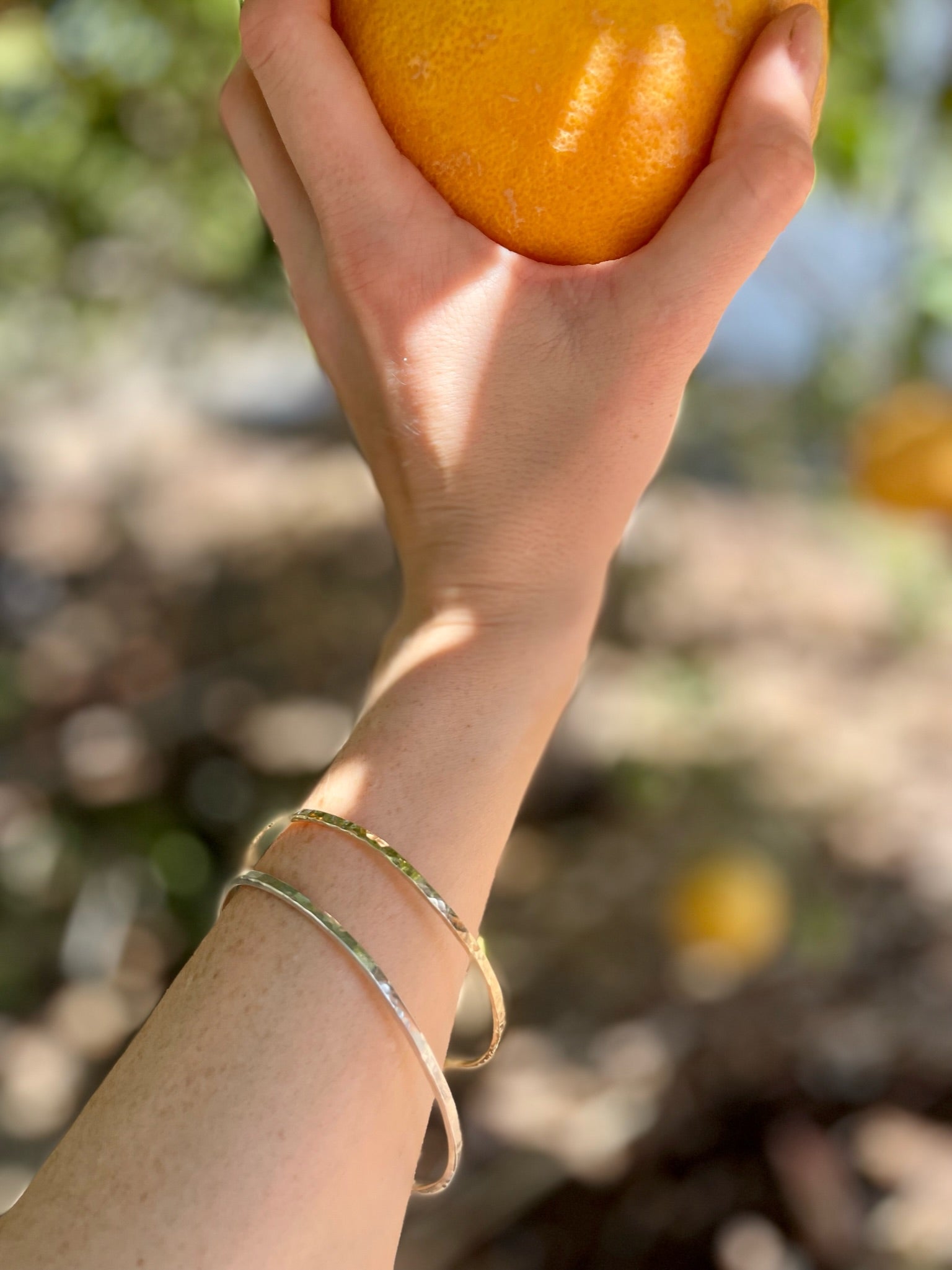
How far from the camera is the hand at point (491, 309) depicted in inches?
26.8

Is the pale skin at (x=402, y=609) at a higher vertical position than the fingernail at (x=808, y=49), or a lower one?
lower

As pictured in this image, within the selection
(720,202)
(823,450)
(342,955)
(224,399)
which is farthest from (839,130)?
(224,399)

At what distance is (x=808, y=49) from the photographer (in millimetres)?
678

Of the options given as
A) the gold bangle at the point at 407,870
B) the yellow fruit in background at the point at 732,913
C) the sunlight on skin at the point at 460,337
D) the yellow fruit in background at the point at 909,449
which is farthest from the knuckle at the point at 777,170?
the yellow fruit in background at the point at 732,913

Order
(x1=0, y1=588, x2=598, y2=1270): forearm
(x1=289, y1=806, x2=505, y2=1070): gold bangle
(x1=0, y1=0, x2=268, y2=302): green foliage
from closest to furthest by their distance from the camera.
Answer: (x1=0, y1=588, x2=598, y2=1270): forearm < (x1=289, y1=806, x2=505, y2=1070): gold bangle < (x1=0, y1=0, x2=268, y2=302): green foliage

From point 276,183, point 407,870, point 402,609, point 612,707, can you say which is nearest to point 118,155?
point 276,183

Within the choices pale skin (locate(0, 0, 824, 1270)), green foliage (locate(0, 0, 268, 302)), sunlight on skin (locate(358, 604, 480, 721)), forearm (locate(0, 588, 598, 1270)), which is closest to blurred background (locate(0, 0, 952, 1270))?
green foliage (locate(0, 0, 268, 302))

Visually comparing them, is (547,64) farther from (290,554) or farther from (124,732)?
(290,554)

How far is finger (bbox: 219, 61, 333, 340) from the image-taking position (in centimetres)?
76

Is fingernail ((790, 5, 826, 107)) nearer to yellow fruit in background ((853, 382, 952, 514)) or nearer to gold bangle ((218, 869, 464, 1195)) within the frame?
gold bangle ((218, 869, 464, 1195))

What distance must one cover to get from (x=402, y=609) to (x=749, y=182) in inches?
14.9

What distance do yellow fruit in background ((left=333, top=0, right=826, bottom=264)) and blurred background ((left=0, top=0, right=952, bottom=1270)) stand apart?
80 cm

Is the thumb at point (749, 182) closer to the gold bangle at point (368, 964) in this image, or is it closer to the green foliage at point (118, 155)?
the gold bangle at point (368, 964)

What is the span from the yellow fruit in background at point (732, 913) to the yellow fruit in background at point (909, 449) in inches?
37.5
